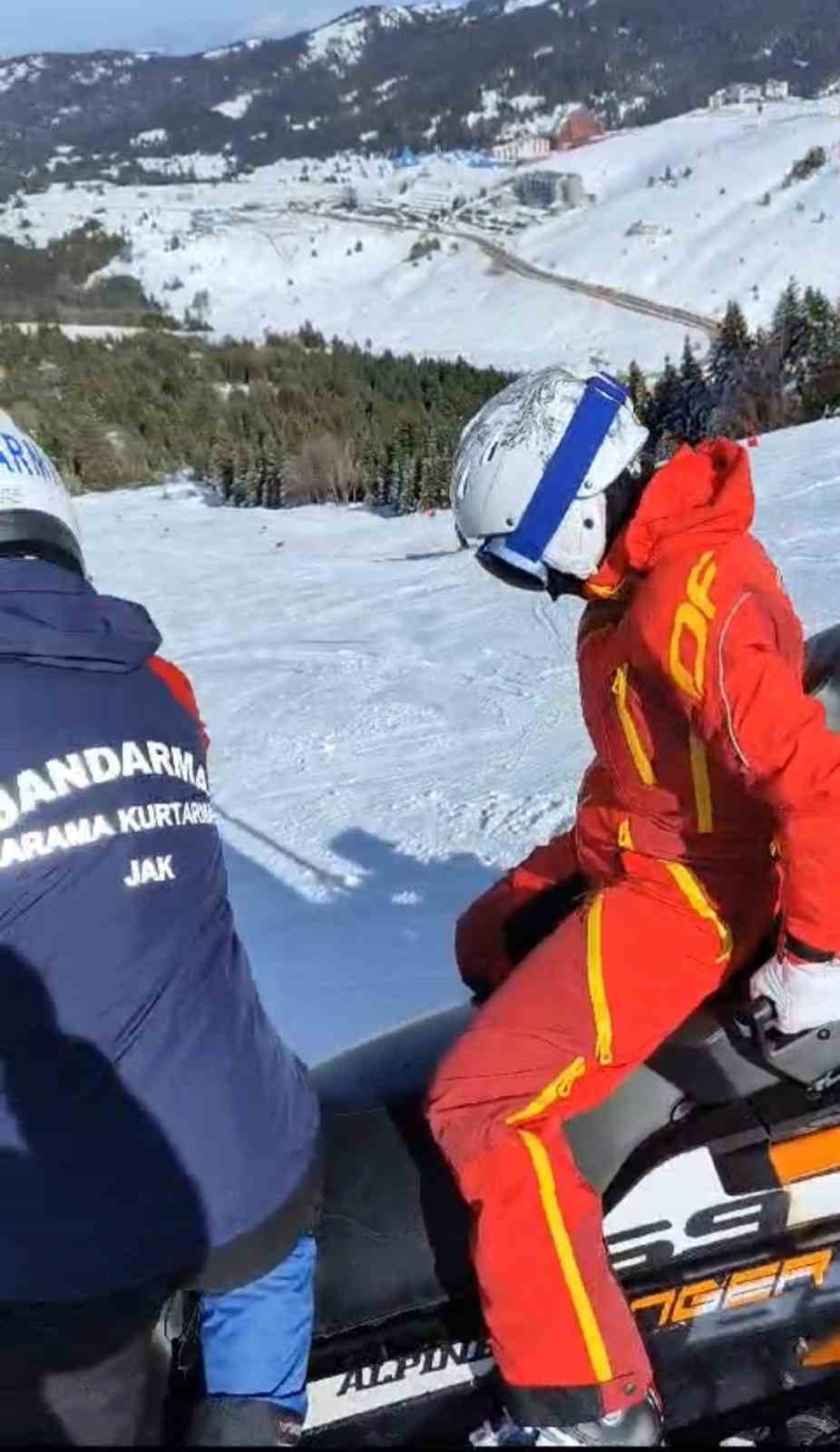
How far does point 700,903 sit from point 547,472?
0.82m

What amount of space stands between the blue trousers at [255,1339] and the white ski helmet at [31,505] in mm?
1102

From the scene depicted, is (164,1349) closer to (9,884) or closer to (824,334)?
(9,884)

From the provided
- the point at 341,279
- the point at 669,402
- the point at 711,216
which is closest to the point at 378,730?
the point at 669,402

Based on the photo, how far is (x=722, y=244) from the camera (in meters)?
79.0

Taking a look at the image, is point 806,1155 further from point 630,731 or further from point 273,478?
point 273,478

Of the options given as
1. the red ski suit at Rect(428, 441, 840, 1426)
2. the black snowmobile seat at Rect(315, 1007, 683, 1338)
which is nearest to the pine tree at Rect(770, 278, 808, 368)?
the red ski suit at Rect(428, 441, 840, 1426)

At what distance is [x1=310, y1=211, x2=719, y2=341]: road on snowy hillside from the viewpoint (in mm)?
70062

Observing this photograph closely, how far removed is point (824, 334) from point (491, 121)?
121 m

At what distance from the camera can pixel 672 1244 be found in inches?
96.3

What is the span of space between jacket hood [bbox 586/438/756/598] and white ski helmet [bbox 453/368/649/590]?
2.8 inches

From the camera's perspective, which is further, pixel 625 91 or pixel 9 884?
pixel 625 91

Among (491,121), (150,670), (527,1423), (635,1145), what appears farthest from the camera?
(491,121)

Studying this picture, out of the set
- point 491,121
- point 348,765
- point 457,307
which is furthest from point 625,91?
point 348,765

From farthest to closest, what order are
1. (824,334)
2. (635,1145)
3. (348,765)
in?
(824,334) → (348,765) → (635,1145)
